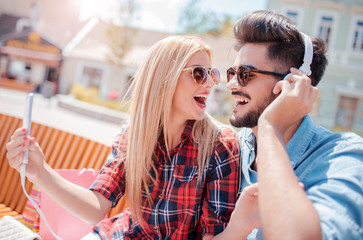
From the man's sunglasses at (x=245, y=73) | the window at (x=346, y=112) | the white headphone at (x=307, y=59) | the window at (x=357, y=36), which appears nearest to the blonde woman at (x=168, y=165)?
the man's sunglasses at (x=245, y=73)

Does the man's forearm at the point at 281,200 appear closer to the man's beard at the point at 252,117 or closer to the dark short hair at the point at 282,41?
the man's beard at the point at 252,117

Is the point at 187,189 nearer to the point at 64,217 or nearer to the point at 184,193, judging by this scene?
the point at 184,193

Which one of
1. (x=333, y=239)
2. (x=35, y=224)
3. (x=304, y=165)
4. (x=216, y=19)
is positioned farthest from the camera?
(x=216, y=19)

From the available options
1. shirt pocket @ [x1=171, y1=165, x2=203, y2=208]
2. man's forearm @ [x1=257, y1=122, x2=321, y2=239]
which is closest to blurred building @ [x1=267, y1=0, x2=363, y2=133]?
shirt pocket @ [x1=171, y1=165, x2=203, y2=208]

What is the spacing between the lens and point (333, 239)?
1.11 meters

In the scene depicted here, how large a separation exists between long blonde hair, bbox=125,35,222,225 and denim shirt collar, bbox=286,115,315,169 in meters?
0.55

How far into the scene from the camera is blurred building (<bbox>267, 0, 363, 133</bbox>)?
1794 centimetres

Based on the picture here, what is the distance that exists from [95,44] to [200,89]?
89.4 feet

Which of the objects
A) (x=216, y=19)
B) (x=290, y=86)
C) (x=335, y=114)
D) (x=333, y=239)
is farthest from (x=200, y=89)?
(x=216, y=19)

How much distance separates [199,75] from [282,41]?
0.60 meters

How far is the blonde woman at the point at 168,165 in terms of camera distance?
1.99 metres

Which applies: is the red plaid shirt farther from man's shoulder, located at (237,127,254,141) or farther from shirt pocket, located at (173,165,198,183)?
man's shoulder, located at (237,127,254,141)

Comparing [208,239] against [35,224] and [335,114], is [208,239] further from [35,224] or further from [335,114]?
[335,114]

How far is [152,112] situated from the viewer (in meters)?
2.28
